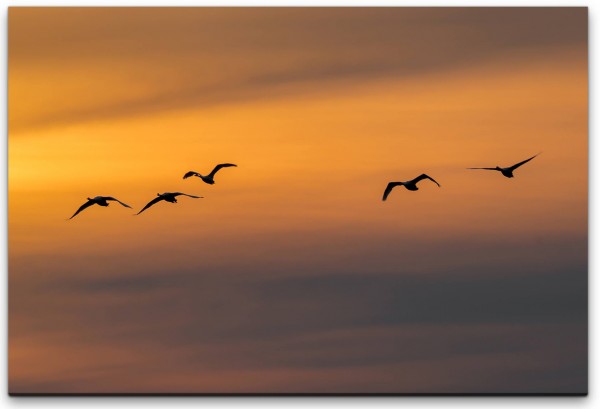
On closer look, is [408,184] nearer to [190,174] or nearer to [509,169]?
[509,169]

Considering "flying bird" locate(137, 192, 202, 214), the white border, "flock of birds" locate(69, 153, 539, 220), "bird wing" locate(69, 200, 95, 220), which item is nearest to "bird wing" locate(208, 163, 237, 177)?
"flock of birds" locate(69, 153, 539, 220)

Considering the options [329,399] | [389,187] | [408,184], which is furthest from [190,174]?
[329,399]

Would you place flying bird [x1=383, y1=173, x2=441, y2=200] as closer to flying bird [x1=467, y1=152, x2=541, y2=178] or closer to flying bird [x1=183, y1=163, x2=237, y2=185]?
flying bird [x1=467, y1=152, x2=541, y2=178]

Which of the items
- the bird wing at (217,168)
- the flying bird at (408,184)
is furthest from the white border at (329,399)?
the bird wing at (217,168)

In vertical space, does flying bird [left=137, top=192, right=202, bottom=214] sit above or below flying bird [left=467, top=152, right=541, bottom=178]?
below

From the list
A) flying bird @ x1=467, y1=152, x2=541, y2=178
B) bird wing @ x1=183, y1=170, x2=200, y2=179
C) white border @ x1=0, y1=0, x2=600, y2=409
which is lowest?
white border @ x1=0, y1=0, x2=600, y2=409

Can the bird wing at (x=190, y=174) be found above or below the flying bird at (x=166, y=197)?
above

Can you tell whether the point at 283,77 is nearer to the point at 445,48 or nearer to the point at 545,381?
the point at 445,48

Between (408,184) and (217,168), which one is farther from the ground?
(217,168)

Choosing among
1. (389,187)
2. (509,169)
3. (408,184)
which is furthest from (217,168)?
(509,169)

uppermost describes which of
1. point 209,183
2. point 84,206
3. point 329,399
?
point 209,183

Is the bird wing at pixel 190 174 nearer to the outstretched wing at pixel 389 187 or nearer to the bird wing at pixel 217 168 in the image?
the bird wing at pixel 217 168
